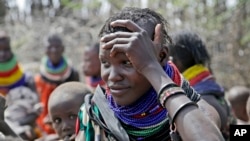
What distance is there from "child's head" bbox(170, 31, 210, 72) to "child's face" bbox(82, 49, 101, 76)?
2364mm

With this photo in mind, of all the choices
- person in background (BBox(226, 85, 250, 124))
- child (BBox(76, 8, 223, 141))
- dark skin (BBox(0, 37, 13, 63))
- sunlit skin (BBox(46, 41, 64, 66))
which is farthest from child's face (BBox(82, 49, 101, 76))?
child (BBox(76, 8, 223, 141))

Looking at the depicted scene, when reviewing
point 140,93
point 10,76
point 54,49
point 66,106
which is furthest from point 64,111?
point 54,49

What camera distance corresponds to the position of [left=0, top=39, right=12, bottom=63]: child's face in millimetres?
7336

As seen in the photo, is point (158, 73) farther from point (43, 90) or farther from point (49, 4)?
point (49, 4)

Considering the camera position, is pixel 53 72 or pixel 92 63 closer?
pixel 92 63

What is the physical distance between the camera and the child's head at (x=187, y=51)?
4.42m

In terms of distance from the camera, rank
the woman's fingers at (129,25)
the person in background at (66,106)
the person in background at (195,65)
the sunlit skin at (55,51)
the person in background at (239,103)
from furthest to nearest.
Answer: the sunlit skin at (55,51) < the person in background at (239,103) < the person in background at (195,65) < the person in background at (66,106) < the woman's fingers at (129,25)

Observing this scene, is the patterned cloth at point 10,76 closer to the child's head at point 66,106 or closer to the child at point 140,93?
the child's head at point 66,106

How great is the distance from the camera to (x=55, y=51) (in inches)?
323

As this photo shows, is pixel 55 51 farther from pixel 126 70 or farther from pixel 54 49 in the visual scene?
pixel 126 70

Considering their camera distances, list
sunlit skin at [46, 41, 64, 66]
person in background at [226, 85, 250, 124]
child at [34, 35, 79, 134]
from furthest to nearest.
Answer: sunlit skin at [46, 41, 64, 66]
child at [34, 35, 79, 134]
person in background at [226, 85, 250, 124]

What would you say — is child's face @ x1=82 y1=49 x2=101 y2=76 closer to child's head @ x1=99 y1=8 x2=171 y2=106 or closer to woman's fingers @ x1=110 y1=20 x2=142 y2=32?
child's head @ x1=99 y1=8 x2=171 y2=106

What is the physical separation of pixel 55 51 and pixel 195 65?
396cm

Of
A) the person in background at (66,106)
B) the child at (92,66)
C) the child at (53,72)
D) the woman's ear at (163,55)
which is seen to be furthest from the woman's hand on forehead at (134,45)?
the child at (53,72)
